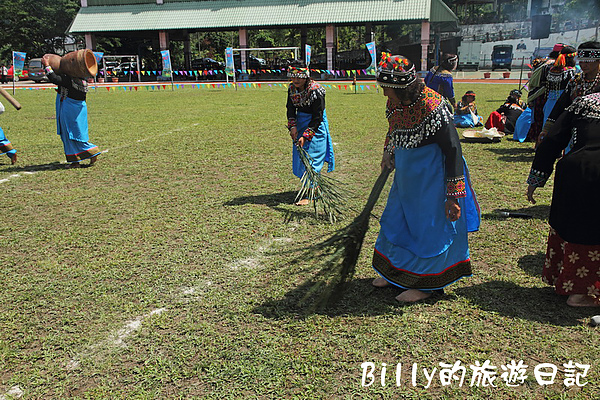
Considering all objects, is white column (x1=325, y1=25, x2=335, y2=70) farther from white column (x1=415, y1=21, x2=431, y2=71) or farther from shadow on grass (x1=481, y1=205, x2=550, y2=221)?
shadow on grass (x1=481, y1=205, x2=550, y2=221)

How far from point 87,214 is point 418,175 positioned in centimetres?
408

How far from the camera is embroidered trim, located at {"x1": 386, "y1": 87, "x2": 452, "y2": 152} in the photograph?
3146 mm

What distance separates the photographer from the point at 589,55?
3875mm

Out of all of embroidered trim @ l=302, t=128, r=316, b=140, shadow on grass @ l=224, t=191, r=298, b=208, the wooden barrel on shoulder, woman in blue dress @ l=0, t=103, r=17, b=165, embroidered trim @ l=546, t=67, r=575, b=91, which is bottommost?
shadow on grass @ l=224, t=191, r=298, b=208

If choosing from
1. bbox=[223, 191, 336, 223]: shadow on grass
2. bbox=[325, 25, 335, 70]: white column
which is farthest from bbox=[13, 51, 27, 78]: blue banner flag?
bbox=[223, 191, 336, 223]: shadow on grass

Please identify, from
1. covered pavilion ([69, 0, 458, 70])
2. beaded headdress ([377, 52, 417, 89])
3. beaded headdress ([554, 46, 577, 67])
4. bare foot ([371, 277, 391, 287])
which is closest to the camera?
beaded headdress ([377, 52, 417, 89])

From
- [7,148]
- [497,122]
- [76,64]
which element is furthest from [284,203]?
[497,122]

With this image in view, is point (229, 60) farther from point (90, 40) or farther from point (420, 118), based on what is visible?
point (420, 118)

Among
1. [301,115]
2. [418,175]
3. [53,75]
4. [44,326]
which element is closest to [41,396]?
[44,326]

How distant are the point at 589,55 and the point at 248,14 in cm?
3618

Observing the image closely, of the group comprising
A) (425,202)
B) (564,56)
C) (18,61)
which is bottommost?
(425,202)

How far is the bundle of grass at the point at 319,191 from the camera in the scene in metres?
5.50

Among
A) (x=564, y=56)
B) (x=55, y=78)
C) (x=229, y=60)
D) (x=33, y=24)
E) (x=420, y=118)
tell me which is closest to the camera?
(x=420, y=118)

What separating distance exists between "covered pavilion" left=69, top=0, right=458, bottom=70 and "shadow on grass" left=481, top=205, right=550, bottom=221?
30.5 meters
